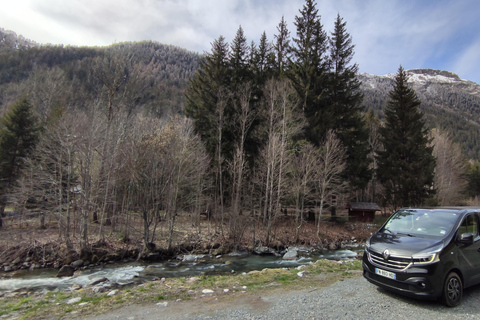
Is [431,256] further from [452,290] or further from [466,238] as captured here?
[466,238]

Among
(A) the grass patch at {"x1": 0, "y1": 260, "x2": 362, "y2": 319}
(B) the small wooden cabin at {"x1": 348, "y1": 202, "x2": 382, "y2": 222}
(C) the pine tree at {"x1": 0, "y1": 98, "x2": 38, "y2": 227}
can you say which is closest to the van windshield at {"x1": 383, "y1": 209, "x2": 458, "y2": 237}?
(A) the grass patch at {"x1": 0, "y1": 260, "x2": 362, "y2": 319}

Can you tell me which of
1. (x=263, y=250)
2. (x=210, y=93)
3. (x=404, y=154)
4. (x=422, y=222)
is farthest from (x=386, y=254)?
(x=404, y=154)

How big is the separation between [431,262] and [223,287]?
5.45 metres

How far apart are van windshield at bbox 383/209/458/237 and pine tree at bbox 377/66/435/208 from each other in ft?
86.0

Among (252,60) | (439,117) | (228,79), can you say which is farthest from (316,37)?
(439,117)

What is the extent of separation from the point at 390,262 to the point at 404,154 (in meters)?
30.3

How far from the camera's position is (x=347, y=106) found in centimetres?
2820

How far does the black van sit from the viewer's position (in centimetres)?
524

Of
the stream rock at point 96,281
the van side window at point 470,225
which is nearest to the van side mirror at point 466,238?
the van side window at point 470,225

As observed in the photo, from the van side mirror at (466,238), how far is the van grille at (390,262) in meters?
1.43

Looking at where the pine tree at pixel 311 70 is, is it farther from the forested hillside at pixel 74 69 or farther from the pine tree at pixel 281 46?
the forested hillside at pixel 74 69

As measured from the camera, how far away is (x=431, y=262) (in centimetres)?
524

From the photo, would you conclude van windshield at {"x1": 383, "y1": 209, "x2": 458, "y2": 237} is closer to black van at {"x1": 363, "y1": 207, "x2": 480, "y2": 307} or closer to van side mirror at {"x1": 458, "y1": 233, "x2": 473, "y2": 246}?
black van at {"x1": 363, "y1": 207, "x2": 480, "y2": 307}

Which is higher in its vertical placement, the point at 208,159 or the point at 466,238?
the point at 208,159
